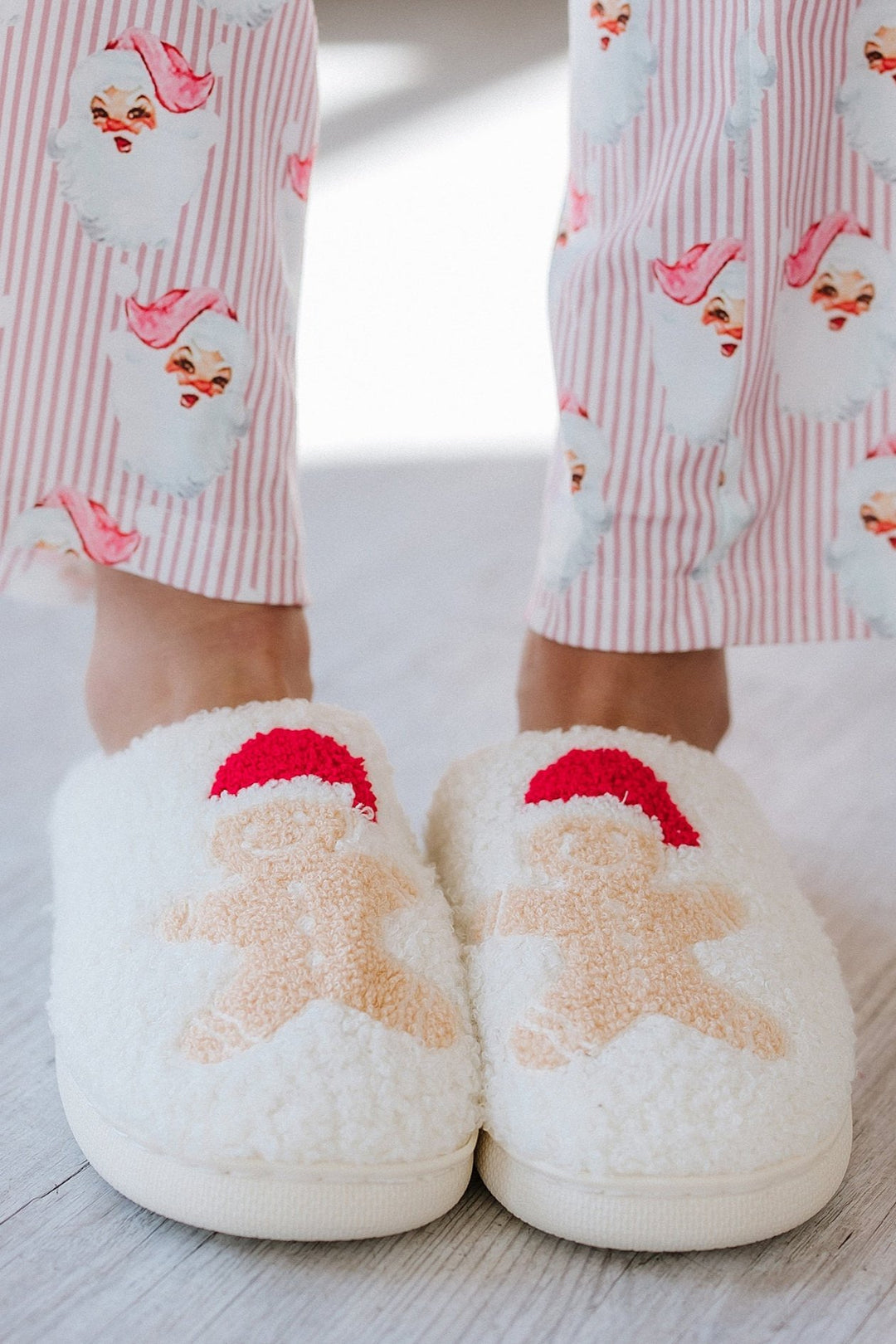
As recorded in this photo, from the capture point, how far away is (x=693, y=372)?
63 cm

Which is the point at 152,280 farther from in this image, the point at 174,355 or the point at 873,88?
the point at 873,88

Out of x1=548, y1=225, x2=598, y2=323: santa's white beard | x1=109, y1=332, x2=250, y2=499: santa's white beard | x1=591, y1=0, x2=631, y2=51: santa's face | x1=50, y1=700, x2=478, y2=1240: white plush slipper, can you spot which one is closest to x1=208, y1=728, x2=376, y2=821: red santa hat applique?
x1=50, y1=700, x2=478, y2=1240: white plush slipper

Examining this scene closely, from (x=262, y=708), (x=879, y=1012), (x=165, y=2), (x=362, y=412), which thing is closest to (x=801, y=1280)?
(x=879, y=1012)

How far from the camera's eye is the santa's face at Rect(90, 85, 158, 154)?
0.58m

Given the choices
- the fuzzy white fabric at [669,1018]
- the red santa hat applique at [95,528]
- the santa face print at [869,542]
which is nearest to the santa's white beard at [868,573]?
the santa face print at [869,542]

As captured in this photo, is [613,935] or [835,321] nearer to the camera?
[613,935]

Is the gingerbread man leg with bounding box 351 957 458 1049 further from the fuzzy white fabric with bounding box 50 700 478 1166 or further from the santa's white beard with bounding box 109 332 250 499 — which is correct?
the santa's white beard with bounding box 109 332 250 499

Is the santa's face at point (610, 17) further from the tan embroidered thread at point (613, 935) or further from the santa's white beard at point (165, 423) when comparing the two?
the tan embroidered thread at point (613, 935)

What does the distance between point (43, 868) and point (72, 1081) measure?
23cm

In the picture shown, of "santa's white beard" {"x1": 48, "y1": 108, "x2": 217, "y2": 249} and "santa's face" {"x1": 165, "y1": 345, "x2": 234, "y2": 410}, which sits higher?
"santa's white beard" {"x1": 48, "y1": 108, "x2": 217, "y2": 249}

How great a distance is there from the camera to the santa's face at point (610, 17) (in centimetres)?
62

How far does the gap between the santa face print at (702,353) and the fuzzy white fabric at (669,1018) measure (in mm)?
141

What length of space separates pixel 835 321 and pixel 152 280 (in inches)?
11.7

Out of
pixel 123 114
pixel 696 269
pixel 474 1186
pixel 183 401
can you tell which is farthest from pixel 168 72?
pixel 474 1186
